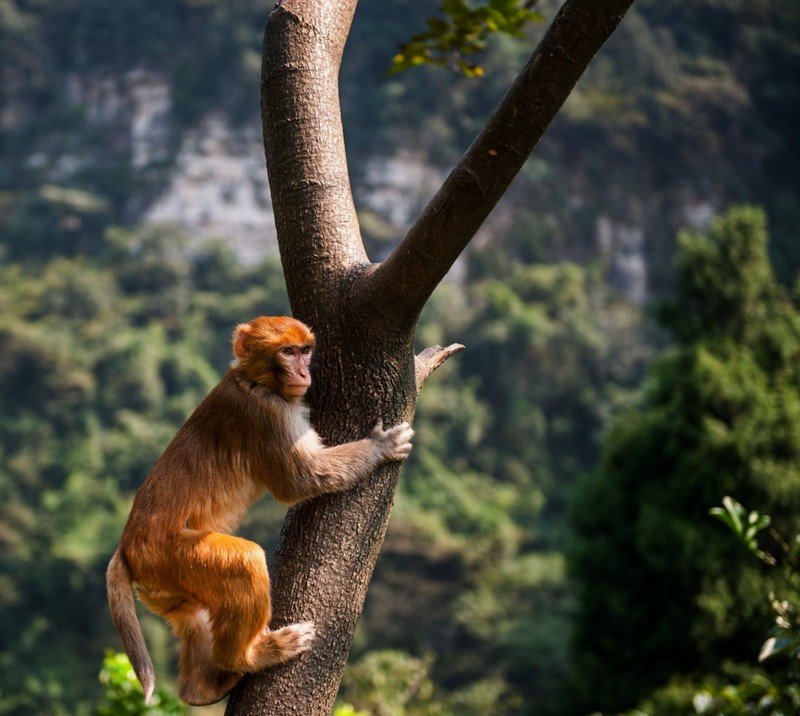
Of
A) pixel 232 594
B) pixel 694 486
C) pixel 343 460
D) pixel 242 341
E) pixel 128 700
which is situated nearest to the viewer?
pixel 343 460

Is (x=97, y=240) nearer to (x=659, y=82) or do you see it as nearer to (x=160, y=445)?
(x=160, y=445)

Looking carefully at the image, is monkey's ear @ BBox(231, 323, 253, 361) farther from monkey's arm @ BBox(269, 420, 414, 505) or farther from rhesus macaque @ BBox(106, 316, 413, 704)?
monkey's arm @ BBox(269, 420, 414, 505)

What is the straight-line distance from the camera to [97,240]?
2878cm

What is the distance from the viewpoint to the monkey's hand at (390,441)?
1.89 m

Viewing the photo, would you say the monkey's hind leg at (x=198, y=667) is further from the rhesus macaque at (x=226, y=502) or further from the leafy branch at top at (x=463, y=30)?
the leafy branch at top at (x=463, y=30)

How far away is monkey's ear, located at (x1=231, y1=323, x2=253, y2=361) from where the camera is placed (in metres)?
2.38

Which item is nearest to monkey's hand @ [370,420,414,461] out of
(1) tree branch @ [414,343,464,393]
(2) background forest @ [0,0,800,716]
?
(1) tree branch @ [414,343,464,393]

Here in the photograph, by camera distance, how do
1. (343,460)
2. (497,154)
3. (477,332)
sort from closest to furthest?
(497,154) < (343,460) < (477,332)

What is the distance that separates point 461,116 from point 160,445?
1449 centimetres

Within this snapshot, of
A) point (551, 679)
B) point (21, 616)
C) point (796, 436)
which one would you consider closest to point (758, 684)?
point (796, 436)

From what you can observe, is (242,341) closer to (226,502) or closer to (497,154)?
(226,502)

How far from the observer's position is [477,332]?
82.0 ft

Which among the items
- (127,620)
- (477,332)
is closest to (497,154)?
(127,620)

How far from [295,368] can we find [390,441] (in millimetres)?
366
